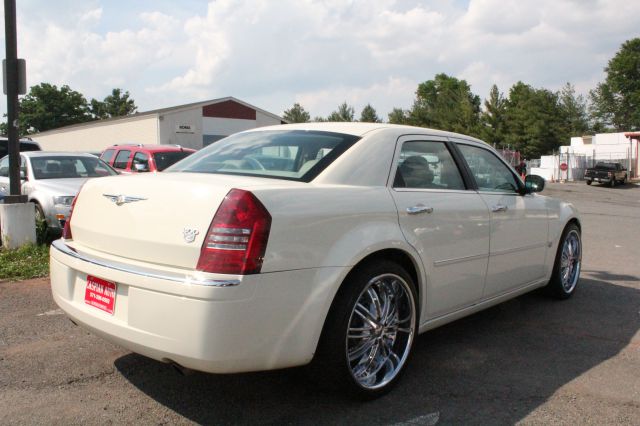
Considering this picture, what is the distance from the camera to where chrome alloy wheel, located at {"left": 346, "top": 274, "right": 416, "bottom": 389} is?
10.7 feet

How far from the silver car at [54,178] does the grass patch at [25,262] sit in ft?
2.04

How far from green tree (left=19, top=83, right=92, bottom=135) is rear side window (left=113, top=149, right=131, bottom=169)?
7527cm

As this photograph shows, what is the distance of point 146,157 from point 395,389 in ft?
32.2

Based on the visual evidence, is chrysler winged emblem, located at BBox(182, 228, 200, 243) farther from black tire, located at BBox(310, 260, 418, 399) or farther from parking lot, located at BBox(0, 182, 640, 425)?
parking lot, located at BBox(0, 182, 640, 425)

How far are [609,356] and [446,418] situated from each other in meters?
1.76

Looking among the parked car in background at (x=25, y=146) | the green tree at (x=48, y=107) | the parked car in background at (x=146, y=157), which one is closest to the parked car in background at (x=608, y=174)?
the parked car in background at (x=146, y=157)

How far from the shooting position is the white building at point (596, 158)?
42000 millimetres

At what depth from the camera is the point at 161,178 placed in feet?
10.6

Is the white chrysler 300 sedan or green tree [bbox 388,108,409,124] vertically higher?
green tree [bbox 388,108,409,124]

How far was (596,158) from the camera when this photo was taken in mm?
46188

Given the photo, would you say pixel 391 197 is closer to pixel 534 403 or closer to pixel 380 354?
pixel 380 354

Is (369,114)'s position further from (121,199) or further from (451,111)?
(121,199)

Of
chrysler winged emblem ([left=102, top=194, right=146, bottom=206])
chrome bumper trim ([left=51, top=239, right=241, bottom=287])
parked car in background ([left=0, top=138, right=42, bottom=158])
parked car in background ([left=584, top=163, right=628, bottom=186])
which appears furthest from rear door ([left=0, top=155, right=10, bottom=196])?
parked car in background ([left=584, top=163, right=628, bottom=186])

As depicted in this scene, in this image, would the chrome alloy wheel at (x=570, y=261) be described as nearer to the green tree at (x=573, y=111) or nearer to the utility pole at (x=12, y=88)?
the utility pole at (x=12, y=88)
